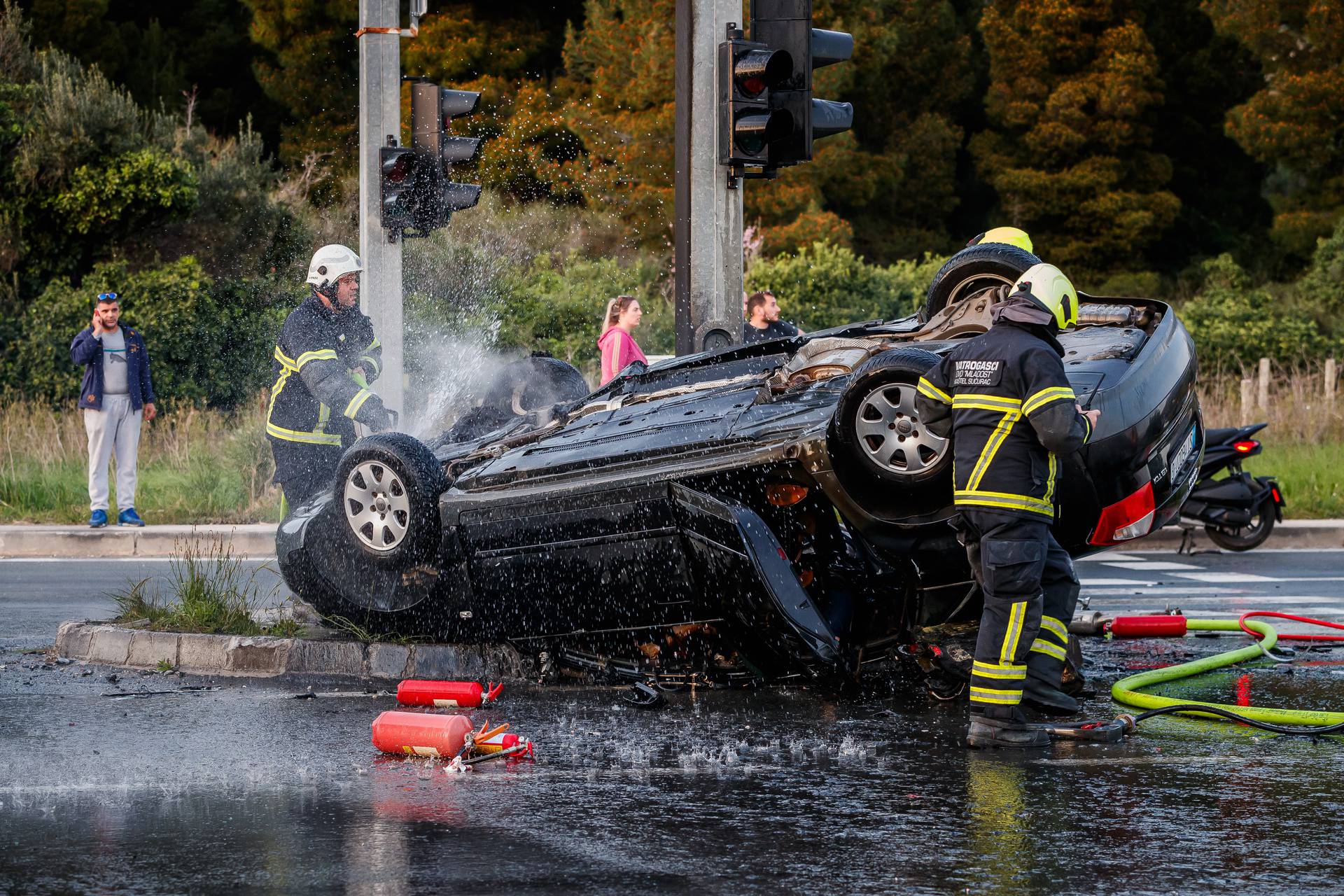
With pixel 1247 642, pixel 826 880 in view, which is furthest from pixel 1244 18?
pixel 826 880

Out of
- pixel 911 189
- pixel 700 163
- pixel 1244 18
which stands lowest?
pixel 700 163

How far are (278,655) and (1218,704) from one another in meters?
4.33

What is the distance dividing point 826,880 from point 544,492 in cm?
298

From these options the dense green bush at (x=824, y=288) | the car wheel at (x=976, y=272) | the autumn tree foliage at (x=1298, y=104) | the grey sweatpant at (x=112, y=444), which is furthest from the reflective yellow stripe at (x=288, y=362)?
the autumn tree foliage at (x=1298, y=104)

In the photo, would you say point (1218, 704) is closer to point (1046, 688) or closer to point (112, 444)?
point (1046, 688)

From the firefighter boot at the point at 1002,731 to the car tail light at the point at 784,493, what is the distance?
1152mm

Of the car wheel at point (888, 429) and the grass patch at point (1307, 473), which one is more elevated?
the car wheel at point (888, 429)

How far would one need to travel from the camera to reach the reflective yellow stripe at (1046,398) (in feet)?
20.4

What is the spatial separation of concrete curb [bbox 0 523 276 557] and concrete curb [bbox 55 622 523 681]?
4434mm

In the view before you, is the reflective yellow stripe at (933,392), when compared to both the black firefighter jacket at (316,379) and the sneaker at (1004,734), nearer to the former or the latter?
the sneaker at (1004,734)

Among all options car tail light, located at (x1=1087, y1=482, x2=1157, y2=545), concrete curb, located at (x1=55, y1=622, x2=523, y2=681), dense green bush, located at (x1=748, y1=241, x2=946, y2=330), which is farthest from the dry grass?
car tail light, located at (x1=1087, y1=482, x2=1157, y2=545)

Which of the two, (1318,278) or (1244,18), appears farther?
(1244,18)

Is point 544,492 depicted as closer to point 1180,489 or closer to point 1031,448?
point 1031,448

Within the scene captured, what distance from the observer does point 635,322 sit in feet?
41.0
